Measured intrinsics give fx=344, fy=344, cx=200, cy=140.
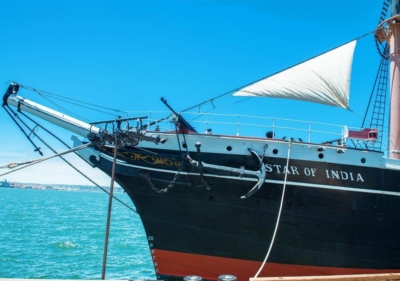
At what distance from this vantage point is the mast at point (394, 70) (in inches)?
454

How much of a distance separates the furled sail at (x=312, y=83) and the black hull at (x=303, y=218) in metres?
2.19

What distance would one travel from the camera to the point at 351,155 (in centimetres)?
950

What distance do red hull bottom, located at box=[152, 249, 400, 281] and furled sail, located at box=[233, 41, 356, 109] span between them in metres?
4.87

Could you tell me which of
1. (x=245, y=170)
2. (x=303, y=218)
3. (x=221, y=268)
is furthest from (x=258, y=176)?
(x=221, y=268)

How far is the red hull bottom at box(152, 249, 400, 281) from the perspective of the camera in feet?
31.4

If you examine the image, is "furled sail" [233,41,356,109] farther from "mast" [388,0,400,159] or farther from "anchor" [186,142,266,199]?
"anchor" [186,142,266,199]

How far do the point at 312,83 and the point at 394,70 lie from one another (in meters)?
3.78

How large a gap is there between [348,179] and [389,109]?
14.6 ft

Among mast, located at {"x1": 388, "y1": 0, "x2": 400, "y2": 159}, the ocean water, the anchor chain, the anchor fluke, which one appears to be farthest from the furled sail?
the ocean water

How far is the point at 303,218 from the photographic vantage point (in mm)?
9555

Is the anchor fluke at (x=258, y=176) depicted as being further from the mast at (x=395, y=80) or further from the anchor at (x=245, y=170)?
the mast at (x=395, y=80)

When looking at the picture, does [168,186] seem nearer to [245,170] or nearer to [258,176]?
[245,170]

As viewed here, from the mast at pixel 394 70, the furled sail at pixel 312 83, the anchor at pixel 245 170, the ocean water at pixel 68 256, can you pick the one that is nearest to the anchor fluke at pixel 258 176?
the anchor at pixel 245 170

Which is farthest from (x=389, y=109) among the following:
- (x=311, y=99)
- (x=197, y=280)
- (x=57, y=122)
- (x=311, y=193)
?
(x=57, y=122)
